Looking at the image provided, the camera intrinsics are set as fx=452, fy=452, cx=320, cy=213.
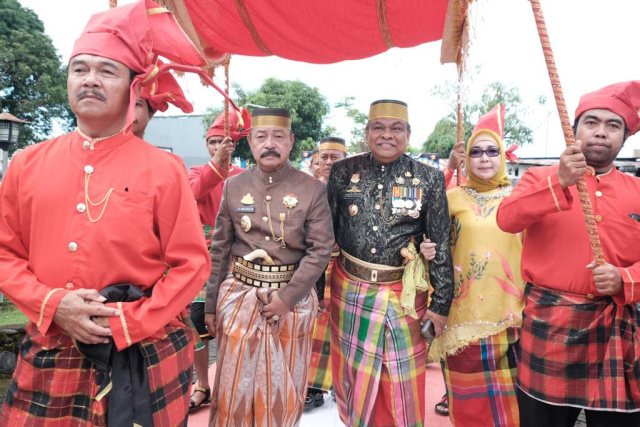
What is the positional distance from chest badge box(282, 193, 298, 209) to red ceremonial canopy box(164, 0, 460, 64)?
→ 129 centimetres

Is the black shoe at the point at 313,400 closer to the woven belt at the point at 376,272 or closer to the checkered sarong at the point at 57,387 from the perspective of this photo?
the woven belt at the point at 376,272

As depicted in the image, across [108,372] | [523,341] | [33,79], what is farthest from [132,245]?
[33,79]

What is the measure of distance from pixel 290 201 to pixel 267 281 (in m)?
0.50

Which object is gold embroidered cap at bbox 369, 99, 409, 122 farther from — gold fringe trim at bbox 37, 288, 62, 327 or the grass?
the grass

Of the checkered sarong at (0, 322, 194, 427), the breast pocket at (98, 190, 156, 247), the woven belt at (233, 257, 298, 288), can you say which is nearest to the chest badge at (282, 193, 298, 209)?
the woven belt at (233, 257, 298, 288)

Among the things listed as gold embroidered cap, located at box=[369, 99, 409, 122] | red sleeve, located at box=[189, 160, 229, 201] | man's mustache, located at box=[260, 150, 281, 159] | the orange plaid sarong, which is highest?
gold embroidered cap, located at box=[369, 99, 409, 122]

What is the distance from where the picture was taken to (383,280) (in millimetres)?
2859

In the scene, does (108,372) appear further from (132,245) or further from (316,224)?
(316,224)

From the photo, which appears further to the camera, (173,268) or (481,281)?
(481,281)

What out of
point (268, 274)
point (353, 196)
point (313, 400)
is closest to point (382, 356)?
point (268, 274)

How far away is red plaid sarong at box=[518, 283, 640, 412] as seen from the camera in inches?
86.4

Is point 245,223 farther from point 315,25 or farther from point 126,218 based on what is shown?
point 315,25

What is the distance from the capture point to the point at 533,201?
235 cm

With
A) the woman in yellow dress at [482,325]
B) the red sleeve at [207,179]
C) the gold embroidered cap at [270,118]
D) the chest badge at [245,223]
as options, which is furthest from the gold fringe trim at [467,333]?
the red sleeve at [207,179]
